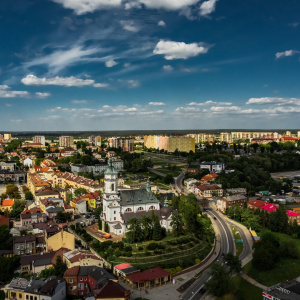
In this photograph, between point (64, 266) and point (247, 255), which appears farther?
point (247, 255)

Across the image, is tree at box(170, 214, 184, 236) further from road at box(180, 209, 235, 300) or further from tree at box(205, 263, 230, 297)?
tree at box(205, 263, 230, 297)

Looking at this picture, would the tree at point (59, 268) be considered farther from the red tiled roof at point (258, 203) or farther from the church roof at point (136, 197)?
the red tiled roof at point (258, 203)

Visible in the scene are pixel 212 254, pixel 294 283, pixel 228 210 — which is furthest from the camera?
pixel 228 210

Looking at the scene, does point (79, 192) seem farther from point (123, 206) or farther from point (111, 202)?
A: point (123, 206)

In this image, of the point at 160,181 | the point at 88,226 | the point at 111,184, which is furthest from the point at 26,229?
the point at 160,181

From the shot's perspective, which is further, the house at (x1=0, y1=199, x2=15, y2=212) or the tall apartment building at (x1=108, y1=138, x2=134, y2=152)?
the tall apartment building at (x1=108, y1=138, x2=134, y2=152)

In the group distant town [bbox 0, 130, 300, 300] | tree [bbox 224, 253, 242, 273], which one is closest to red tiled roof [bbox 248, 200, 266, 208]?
distant town [bbox 0, 130, 300, 300]

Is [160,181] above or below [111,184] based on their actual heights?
below

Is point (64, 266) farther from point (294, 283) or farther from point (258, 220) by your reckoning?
point (258, 220)
